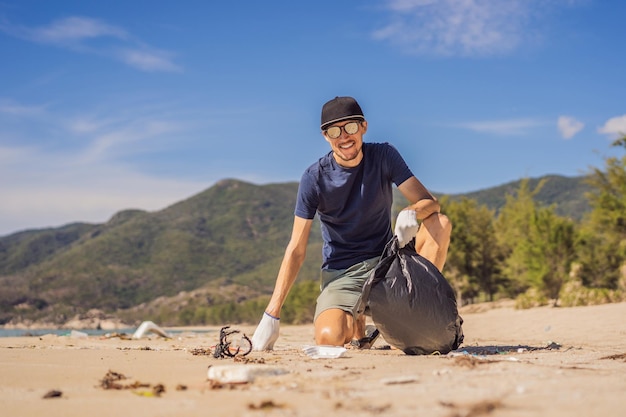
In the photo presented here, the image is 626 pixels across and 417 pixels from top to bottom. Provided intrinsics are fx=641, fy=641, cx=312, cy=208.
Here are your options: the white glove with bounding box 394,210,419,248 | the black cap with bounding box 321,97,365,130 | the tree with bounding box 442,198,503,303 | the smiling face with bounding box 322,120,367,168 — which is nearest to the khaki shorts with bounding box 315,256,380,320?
the white glove with bounding box 394,210,419,248

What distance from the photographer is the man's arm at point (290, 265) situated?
518 centimetres

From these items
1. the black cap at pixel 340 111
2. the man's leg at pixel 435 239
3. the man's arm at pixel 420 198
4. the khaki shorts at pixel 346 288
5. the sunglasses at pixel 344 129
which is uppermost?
the black cap at pixel 340 111

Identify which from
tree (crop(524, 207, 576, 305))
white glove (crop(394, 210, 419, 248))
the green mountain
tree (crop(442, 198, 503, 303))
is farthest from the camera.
Result: the green mountain

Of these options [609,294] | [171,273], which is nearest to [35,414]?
[609,294]

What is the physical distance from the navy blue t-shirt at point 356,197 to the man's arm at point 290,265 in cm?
11

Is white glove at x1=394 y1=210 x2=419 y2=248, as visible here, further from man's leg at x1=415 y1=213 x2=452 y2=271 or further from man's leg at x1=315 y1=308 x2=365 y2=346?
man's leg at x1=315 y1=308 x2=365 y2=346

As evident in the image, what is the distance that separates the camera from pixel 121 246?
355 feet

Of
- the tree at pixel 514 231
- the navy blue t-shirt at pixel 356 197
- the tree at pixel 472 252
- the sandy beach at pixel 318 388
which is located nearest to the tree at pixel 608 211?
the tree at pixel 514 231

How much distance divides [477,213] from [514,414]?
3402cm

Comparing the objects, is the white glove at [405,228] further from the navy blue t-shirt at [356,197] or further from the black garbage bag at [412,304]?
the navy blue t-shirt at [356,197]

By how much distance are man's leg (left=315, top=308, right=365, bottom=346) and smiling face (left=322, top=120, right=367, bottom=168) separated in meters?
1.21

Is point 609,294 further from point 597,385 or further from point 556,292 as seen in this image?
point 597,385

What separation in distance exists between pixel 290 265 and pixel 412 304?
1205mm

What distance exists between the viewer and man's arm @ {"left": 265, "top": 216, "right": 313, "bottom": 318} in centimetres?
518
